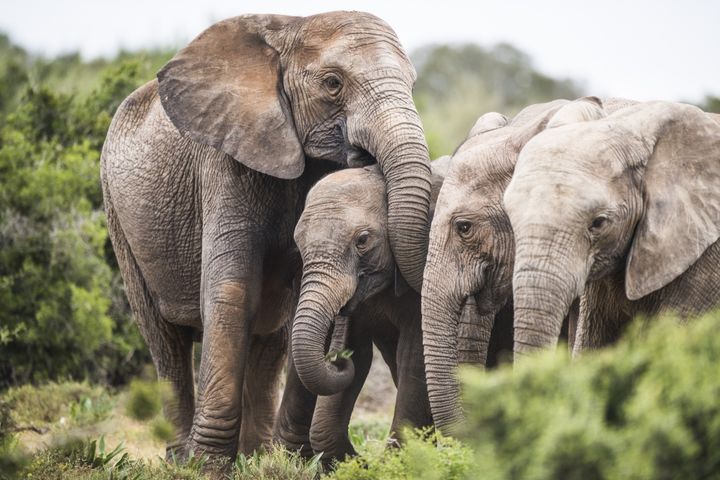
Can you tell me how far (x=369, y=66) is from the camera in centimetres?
749

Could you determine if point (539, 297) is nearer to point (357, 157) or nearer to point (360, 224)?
point (360, 224)

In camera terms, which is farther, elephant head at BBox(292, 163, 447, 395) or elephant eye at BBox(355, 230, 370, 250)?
elephant eye at BBox(355, 230, 370, 250)

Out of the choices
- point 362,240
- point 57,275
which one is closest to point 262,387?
point 362,240

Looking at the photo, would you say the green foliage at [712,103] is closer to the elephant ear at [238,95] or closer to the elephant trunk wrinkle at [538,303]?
the elephant ear at [238,95]

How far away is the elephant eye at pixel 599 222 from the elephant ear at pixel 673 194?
0.24 m

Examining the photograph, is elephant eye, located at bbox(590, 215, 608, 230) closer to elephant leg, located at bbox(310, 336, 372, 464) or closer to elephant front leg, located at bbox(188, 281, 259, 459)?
elephant leg, located at bbox(310, 336, 372, 464)

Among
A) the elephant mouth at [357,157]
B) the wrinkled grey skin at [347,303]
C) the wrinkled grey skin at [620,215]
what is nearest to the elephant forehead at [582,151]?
the wrinkled grey skin at [620,215]

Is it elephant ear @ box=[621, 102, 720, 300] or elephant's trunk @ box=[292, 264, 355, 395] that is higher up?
elephant ear @ box=[621, 102, 720, 300]

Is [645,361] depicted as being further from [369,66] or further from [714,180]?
[369,66]

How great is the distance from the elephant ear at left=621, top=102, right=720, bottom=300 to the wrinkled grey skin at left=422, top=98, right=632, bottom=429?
1.94ft

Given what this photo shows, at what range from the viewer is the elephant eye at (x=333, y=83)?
7.59 m

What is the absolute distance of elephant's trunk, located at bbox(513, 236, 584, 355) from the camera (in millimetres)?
5500

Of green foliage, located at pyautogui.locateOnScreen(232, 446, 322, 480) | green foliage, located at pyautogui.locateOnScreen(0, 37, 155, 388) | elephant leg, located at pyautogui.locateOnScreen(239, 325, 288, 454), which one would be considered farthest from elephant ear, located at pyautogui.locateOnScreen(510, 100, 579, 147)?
green foliage, located at pyautogui.locateOnScreen(0, 37, 155, 388)

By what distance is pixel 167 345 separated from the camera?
30.9 ft
